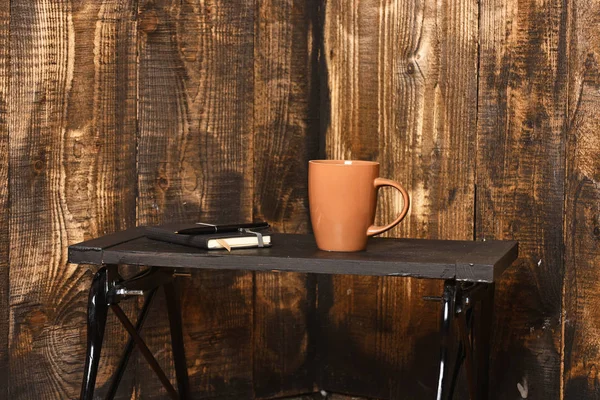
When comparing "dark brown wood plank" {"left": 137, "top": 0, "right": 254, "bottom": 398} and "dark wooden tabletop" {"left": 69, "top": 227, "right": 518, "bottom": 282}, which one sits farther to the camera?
"dark brown wood plank" {"left": 137, "top": 0, "right": 254, "bottom": 398}

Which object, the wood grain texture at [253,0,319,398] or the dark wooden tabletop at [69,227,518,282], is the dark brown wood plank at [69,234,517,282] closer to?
the dark wooden tabletop at [69,227,518,282]

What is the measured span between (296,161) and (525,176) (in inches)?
19.2

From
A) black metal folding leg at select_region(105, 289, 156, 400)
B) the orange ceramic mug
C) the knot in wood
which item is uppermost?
the knot in wood

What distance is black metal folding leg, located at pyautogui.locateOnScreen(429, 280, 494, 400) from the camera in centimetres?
128

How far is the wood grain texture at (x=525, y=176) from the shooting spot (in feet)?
5.57

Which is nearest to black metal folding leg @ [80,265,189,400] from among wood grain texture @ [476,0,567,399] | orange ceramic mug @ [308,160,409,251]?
orange ceramic mug @ [308,160,409,251]

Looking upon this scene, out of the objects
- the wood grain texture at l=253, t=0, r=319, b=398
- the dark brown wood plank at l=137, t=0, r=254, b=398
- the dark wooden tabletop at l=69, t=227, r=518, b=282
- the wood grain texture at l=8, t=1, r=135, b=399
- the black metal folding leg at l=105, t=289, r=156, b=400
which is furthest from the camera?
the wood grain texture at l=253, t=0, r=319, b=398

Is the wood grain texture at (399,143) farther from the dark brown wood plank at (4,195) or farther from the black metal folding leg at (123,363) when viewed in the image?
the dark brown wood plank at (4,195)

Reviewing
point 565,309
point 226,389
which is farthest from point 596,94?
point 226,389

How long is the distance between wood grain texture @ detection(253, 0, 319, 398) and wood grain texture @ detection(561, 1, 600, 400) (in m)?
0.55

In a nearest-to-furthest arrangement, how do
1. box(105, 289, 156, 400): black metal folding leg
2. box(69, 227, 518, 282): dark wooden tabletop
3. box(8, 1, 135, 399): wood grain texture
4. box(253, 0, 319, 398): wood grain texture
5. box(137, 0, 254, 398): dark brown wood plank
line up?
1. box(69, 227, 518, 282): dark wooden tabletop
2. box(105, 289, 156, 400): black metal folding leg
3. box(8, 1, 135, 399): wood grain texture
4. box(137, 0, 254, 398): dark brown wood plank
5. box(253, 0, 319, 398): wood grain texture

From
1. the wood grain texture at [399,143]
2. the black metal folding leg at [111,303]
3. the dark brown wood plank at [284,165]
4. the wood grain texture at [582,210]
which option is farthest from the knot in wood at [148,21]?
the wood grain texture at [582,210]

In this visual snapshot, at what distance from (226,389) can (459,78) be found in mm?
818

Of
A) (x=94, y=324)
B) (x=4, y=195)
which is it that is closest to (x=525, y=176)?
(x=94, y=324)
